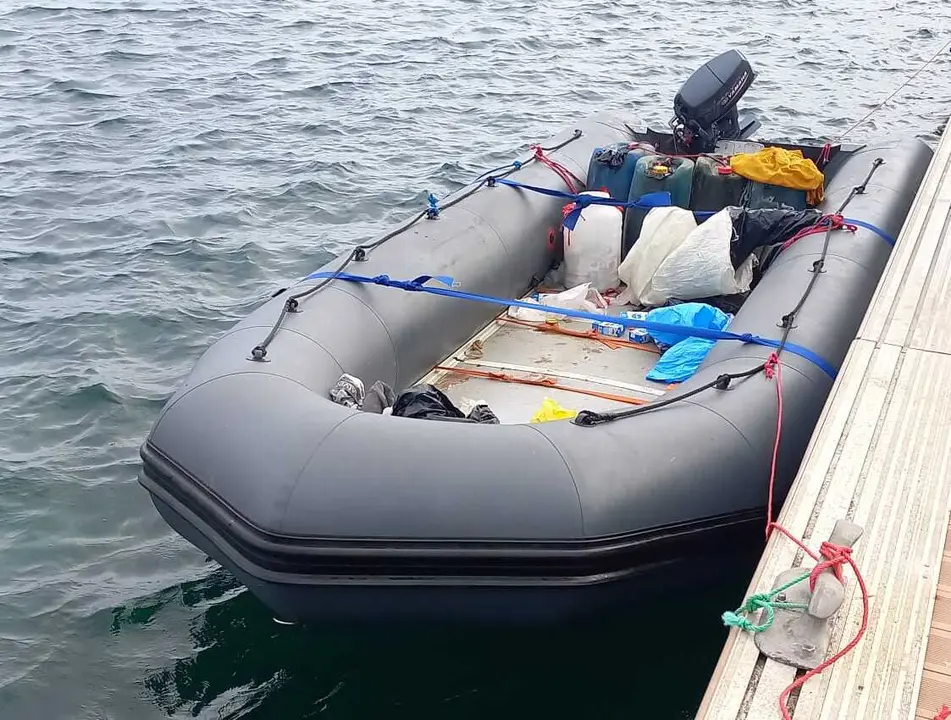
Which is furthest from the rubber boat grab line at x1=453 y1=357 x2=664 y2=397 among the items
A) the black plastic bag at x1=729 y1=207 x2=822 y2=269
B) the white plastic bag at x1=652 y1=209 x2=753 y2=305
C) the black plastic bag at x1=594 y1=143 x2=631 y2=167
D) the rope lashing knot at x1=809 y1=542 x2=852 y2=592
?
the rope lashing knot at x1=809 y1=542 x2=852 y2=592

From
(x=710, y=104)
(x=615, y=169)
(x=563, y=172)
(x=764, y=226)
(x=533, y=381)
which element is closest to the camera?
(x=533, y=381)

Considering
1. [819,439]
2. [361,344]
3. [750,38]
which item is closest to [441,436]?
[361,344]

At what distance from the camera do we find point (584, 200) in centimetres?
501

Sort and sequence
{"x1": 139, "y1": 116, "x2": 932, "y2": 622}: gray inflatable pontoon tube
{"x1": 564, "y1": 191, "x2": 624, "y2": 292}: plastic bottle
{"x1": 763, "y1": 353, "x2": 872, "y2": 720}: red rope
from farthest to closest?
{"x1": 564, "y1": 191, "x2": 624, "y2": 292}: plastic bottle, {"x1": 139, "y1": 116, "x2": 932, "y2": 622}: gray inflatable pontoon tube, {"x1": 763, "y1": 353, "x2": 872, "y2": 720}: red rope

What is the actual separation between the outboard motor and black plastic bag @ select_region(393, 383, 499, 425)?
9.53 feet

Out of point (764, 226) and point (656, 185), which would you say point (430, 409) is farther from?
point (656, 185)

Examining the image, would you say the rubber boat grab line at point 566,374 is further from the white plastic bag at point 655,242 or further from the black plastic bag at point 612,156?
the black plastic bag at point 612,156

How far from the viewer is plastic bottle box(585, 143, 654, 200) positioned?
527cm

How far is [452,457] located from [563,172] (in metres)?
2.85

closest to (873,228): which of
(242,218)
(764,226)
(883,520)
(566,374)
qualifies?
(764,226)

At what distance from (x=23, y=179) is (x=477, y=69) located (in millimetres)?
4887

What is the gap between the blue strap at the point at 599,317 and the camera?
3.56m

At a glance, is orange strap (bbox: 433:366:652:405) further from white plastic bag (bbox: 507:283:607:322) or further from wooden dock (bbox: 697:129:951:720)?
wooden dock (bbox: 697:129:951:720)

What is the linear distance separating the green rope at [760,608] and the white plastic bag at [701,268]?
2.34m
